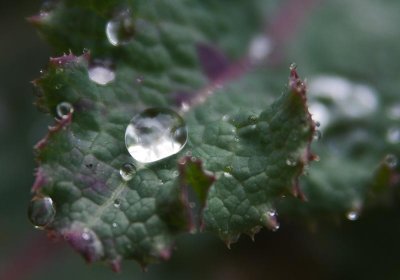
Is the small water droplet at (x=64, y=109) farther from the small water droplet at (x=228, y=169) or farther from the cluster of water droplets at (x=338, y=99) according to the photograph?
the cluster of water droplets at (x=338, y=99)

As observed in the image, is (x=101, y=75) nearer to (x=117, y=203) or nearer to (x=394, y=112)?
(x=117, y=203)

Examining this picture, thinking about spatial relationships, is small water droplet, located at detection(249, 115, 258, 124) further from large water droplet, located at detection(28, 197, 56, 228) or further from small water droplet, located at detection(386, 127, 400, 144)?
small water droplet, located at detection(386, 127, 400, 144)

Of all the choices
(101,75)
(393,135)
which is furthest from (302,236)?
(101,75)

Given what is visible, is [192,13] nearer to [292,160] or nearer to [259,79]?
[259,79]

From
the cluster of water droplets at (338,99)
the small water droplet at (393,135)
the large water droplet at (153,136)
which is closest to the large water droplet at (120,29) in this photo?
the large water droplet at (153,136)

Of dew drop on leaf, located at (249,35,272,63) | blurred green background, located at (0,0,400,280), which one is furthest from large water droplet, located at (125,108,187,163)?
blurred green background, located at (0,0,400,280)

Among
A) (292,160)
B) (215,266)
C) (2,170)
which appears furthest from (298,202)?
(2,170)
